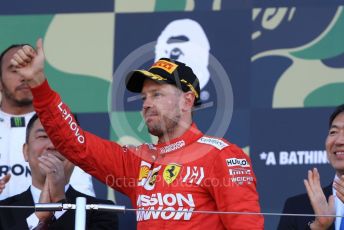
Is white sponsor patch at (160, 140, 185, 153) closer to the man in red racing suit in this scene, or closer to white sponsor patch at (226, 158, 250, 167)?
the man in red racing suit

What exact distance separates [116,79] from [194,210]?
132cm

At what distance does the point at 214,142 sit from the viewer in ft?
14.2

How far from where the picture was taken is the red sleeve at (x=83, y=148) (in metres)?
4.15

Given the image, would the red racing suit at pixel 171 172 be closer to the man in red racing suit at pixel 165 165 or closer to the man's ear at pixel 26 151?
the man in red racing suit at pixel 165 165

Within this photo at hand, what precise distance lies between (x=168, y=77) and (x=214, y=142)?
31 centimetres

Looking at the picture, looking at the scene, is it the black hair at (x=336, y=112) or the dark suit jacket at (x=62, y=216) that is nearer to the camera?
the dark suit jacket at (x=62, y=216)

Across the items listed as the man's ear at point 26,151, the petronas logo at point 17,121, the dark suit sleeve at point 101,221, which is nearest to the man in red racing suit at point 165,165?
the dark suit sleeve at point 101,221

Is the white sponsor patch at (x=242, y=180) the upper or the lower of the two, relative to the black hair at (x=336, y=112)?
lower

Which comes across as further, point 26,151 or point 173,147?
point 26,151

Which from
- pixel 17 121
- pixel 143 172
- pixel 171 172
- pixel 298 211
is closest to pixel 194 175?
pixel 171 172

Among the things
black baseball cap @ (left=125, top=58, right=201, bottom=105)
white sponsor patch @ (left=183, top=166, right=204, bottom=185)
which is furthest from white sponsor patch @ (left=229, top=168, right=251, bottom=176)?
black baseball cap @ (left=125, top=58, right=201, bottom=105)

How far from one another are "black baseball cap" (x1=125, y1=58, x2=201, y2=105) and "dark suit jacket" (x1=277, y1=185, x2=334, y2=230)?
55cm

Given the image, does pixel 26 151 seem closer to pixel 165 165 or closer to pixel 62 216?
pixel 62 216

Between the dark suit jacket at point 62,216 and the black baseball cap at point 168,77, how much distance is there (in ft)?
1.76
